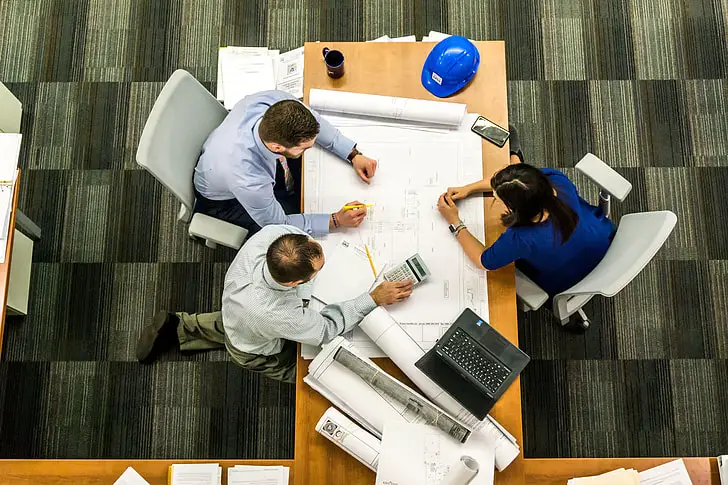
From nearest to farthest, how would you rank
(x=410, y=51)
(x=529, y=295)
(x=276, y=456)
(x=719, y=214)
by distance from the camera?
1. (x=529, y=295)
2. (x=410, y=51)
3. (x=276, y=456)
4. (x=719, y=214)

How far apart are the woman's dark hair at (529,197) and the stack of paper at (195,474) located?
114cm

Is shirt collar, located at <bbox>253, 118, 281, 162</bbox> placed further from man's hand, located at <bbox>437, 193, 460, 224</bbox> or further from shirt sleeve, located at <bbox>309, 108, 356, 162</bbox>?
man's hand, located at <bbox>437, 193, 460, 224</bbox>

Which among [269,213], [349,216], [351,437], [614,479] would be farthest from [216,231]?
[614,479]

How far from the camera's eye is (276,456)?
96.7 inches

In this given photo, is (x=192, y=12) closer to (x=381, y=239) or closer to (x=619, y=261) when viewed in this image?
(x=381, y=239)

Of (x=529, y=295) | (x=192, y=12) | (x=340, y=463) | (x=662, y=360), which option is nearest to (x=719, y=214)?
(x=662, y=360)

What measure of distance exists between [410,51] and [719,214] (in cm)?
175

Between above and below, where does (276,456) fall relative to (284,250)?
below

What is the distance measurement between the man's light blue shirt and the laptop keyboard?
0.53 metres

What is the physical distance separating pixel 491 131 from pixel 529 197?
37cm

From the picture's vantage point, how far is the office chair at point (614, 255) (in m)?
1.62

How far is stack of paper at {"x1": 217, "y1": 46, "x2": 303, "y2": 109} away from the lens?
2625mm

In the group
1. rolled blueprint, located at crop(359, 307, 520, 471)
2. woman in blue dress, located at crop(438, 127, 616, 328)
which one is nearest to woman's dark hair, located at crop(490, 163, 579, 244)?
woman in blue dress, located at crop(438, 127, 616, 328)

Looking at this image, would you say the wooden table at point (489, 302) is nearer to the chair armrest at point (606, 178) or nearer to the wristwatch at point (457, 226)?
the wristwatch at point (457, 226)
